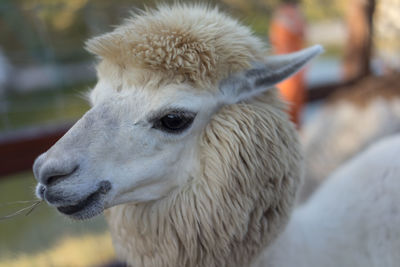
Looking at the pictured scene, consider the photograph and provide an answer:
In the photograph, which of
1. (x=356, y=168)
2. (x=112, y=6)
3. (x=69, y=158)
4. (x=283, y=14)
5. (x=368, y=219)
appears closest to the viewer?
(x=69, y=158)

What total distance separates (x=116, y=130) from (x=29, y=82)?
239 inches

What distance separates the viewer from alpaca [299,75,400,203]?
299 cm

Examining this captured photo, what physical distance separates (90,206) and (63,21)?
14.5 feet

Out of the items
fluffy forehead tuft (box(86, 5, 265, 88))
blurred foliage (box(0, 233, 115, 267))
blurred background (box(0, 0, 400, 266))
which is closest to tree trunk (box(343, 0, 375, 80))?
blurred background (box(0, 0, 400, 266))

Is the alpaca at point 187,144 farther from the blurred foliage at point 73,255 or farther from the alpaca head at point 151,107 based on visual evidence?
the blurred foliage at point 73,255

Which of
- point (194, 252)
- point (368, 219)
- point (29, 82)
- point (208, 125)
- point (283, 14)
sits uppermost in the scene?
point (29, 82)

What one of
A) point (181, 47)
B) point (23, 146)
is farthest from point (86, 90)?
point (181, 47)

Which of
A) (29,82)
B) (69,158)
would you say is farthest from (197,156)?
(29,82)

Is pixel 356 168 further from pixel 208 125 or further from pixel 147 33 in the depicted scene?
pixel 147 33

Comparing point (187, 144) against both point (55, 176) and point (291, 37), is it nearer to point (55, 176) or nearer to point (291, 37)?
point (55, 176)

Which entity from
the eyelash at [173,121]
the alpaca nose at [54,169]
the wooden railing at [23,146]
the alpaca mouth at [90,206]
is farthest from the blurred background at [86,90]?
the eyelash at [173,121]

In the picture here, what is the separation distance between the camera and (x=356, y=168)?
70.6 inches

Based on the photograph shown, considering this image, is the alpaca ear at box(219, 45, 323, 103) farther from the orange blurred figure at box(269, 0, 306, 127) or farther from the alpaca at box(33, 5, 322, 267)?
the orange blurred figure at box(269, 0, 306, 127)

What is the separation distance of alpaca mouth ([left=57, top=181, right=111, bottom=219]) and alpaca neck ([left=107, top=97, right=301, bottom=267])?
0.21m
